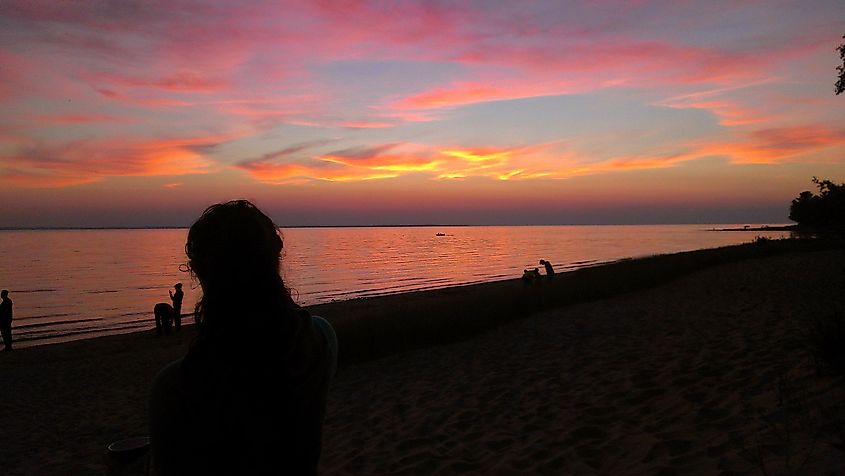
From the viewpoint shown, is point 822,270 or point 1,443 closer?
point 1,443

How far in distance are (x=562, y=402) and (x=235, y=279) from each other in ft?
19.7

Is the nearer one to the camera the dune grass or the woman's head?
the woman's head

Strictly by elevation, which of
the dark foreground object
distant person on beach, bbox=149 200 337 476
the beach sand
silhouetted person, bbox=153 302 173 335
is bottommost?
silhouetted person, bbox=153 302 173 335

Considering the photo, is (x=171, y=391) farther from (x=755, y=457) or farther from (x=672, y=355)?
(x=672, y=355)

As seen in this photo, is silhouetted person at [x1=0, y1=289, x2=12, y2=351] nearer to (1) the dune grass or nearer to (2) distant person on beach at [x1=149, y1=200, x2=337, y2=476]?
(1) the dune grass

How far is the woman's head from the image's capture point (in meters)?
1.53

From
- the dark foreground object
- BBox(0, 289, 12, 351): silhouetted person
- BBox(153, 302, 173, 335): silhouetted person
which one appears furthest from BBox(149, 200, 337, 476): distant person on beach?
BBox(0, 289, 12, 351): silhouetted person

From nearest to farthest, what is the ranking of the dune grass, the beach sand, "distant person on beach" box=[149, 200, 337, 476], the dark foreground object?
"distant person on beach" box=[149, 200, 337, 476]
the dark foreground object
the beach sand
the dune grass

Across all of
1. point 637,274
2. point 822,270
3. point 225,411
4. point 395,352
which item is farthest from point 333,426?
point 822,270

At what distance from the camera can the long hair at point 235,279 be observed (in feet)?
4.99

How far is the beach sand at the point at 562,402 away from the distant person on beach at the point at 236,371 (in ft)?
12.5

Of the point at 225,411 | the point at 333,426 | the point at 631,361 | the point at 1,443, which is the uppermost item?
the point at 225,411

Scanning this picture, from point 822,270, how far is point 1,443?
2419 centimetres

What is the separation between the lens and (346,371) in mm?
10438
